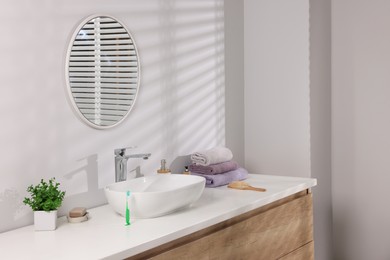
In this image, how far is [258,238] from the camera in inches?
86.1

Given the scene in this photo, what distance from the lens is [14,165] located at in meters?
1.82

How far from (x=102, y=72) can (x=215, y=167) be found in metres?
0.74

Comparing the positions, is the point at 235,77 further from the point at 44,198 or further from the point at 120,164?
the point at 44,198

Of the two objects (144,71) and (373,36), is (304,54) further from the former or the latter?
(144,71)

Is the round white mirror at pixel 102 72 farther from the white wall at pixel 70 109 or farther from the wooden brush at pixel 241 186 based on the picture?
the wooden brush at pixel 241 186

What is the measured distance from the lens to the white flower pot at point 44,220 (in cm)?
176

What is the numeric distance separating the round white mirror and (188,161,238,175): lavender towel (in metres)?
0.50

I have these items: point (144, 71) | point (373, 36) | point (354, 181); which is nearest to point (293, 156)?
point (354, 181)

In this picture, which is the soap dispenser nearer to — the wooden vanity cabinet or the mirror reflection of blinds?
the mirror reflection of blinds

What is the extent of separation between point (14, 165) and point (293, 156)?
177cm

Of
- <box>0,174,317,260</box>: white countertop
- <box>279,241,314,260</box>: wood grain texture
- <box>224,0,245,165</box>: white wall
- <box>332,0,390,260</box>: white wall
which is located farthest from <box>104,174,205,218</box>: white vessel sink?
<box>332,0,390,260</box>: white wall

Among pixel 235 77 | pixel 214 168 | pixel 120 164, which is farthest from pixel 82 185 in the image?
pixel 235 77

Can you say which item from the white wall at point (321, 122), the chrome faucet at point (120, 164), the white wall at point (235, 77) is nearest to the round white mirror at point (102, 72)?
the chrome faucet at point (120, 164)

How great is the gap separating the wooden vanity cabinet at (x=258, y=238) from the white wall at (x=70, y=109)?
55cm
